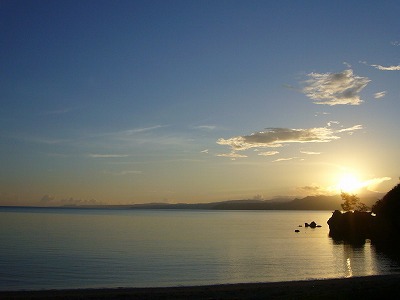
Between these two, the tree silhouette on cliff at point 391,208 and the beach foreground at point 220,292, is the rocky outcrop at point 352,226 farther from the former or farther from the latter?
the beach foreground at point 220,292

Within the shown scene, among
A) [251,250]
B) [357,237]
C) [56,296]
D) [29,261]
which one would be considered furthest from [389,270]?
[357,237]

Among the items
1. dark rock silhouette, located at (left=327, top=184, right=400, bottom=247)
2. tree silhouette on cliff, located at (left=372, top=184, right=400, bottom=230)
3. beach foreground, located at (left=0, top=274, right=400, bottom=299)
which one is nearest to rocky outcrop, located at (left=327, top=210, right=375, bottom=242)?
dark rock silhouette, located at (left=327, top=184, right=400, bottom=247)

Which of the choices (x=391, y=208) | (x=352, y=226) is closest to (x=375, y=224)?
(x=352, y=226)

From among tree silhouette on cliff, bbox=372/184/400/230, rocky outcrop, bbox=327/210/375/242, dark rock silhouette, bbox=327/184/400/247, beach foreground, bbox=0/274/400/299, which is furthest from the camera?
rocky outcrop, bbox=327/210/375/242

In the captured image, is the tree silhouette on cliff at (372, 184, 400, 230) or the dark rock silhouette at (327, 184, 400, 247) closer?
the tree silhouette on cliff at (372, 184, 400, 230)

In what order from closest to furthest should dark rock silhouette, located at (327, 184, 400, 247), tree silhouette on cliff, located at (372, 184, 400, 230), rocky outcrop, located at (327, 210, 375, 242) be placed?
tree silhouette on cliff, located at (372, 184, 400, 230) < dark rock silhouette, located at (327, 184, 400, 247) < rocky outcrop, located at (327, 210, 375, 242)

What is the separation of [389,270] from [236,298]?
101ft

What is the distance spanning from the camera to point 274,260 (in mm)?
63219

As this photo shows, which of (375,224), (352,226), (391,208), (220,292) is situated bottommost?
(220,292)

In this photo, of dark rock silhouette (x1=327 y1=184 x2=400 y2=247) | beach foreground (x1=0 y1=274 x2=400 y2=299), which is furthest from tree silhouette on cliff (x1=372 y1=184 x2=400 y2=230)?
beach foreground (x1=0 y1=274 x2=400 y2=299)

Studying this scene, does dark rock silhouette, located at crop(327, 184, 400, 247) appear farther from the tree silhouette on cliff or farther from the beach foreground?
the beach foreground

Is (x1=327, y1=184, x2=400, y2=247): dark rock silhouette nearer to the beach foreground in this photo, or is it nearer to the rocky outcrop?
the rocky outcrop

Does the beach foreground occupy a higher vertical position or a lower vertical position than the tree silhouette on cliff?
lower

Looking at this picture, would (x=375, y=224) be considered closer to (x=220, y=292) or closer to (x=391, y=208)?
(x=391, y=208)
